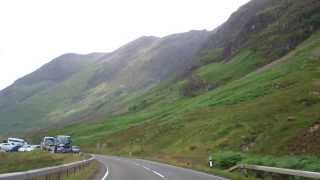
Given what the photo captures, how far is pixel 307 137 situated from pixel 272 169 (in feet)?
91.9

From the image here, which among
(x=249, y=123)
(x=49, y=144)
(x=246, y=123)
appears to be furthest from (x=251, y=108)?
(x=49, y=144)

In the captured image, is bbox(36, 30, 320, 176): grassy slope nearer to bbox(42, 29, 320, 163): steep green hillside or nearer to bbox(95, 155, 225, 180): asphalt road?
bbox(42, 29, 320, 163): steep green hillside

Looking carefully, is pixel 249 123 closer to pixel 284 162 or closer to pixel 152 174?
pixel 152 174

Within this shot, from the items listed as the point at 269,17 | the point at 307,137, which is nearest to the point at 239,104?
the point at 307,137

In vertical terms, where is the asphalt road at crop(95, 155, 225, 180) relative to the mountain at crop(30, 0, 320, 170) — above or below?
below

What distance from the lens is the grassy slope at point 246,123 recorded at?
6297 cm

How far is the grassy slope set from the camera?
62969 mm

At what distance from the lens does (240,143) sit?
233 ft

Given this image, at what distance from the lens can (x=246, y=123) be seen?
80625mm

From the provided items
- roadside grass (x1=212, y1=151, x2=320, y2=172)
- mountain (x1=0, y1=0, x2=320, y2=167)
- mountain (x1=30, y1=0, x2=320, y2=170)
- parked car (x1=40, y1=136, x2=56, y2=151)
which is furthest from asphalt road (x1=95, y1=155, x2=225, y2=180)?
parked car (x1=40, y1=136, x2=56, y2=151)

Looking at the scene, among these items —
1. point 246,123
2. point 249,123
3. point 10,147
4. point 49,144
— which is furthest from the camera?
point 10,147

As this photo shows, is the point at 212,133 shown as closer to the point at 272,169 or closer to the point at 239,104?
the point at 239,104

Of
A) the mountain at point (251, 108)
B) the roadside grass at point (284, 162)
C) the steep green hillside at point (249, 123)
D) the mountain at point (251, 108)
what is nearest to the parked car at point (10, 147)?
the mountain at point (251, 108)

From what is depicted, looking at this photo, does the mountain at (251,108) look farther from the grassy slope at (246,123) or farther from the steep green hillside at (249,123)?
the grassy slope at (246,123)
